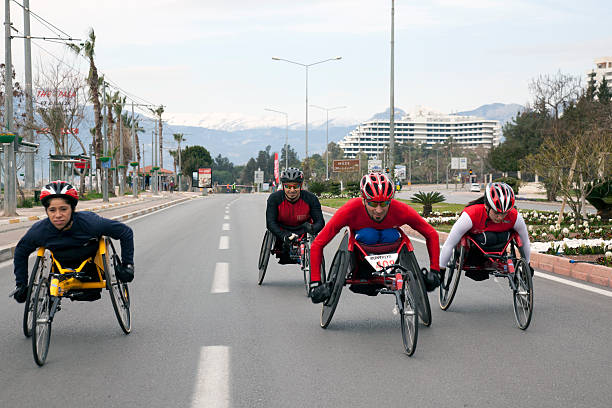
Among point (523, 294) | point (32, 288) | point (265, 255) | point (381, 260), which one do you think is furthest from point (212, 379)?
point (265, 255)

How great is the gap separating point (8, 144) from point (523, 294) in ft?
73.5

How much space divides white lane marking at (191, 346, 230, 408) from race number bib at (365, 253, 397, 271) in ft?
4.78

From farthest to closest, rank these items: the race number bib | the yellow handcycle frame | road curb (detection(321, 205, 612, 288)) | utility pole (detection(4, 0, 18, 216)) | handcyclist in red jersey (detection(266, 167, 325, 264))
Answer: utility pole (detection(4, 0, 18, 216)) → road curb (detection(321, 205, 612, 288)) → handcyclist in red jersey (detection(266, 167, 325, 264)) → the race number bib → the yellow handcycle frame

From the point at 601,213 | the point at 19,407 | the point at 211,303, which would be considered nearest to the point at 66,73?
the point at 601,213

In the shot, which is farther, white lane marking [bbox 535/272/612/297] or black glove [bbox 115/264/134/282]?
white lane marking [bbox 535/272/612/297]

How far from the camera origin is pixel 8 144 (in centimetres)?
2475

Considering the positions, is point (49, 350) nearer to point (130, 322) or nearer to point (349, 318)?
point (130, 322)

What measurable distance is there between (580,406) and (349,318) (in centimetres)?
307

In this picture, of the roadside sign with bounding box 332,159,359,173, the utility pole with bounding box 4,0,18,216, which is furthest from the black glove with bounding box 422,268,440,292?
the roadside sign with bounding box 332,159,359,173

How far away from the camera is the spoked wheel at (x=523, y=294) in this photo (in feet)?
21.2

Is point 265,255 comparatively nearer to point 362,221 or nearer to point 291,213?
point 291,213

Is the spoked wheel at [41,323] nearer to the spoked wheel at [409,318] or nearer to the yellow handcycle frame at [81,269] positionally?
the yellow handcycle frame at [81,269]

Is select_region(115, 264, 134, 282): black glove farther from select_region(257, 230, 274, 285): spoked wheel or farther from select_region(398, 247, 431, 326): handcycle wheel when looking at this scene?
select_region(257, 230, 274, 285): spoked wheel

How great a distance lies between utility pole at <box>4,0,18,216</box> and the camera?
2473cm
